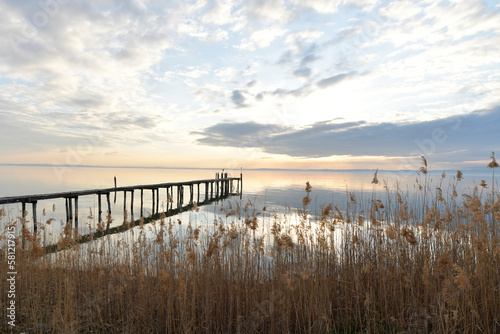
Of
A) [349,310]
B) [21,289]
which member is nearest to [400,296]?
[349,310]

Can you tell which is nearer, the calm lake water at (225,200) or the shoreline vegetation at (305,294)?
the shoreline vegetation at (305,294)

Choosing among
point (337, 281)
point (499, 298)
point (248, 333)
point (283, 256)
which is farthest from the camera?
point (283, 256)

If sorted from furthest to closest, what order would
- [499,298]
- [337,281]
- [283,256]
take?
[283,256], [337,281], [499,298]

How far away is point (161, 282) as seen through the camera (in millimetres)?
4277

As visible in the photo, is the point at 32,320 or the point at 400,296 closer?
the point at 400,296

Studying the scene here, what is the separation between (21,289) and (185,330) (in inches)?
154

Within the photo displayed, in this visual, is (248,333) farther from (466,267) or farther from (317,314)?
(466,267)

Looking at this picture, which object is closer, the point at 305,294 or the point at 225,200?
the point at 305,294

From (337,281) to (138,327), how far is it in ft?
10.1

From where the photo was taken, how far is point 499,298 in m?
3.34

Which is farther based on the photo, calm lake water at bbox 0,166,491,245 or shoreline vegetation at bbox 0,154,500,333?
calm lake water at bbox 0,166,491,245

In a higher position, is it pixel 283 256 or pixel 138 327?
pixel 283 256

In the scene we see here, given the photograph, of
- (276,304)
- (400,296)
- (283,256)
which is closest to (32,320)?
(276,304)

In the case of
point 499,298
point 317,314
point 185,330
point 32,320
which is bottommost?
point 32,320
